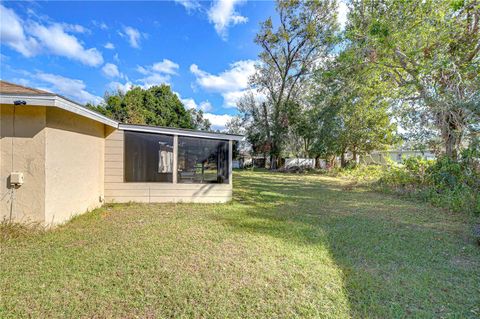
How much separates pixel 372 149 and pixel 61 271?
67.0ft

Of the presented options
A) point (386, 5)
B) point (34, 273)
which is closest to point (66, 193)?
point (34, 273)

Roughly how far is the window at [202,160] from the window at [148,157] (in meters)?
0.34

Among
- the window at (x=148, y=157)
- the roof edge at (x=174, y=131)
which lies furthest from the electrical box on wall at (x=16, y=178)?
the roof edge at (x=174, y=131)

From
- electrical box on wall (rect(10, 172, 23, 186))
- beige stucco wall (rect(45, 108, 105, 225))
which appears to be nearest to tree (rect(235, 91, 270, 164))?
beige stucco wall (rect(45, 108, 105, 225))

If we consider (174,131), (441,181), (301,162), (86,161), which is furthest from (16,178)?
(301,162)

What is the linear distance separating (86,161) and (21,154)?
1.43 m

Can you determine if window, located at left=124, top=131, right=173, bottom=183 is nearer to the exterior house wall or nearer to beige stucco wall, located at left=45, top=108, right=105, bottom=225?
the exterior house wall

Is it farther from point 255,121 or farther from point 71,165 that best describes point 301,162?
point 71,165

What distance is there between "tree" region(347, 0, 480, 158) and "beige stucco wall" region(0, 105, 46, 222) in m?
9.81

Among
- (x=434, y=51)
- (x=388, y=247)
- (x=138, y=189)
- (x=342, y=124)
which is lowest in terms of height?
(x=388, y=247)

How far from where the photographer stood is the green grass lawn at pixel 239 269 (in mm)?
2207

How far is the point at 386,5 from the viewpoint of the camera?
26.8 feet

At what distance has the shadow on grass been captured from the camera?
7.83 ft

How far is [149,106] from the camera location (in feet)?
87.4
